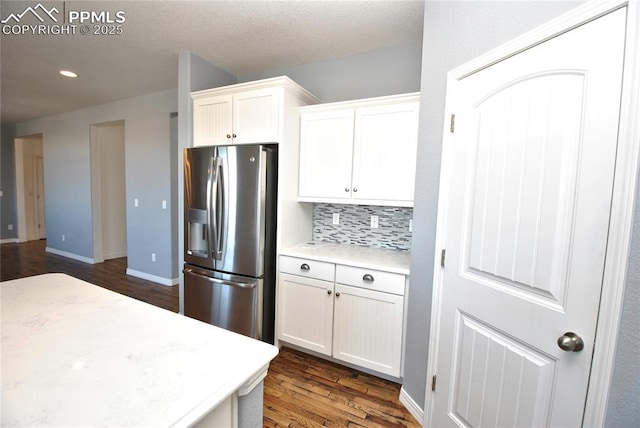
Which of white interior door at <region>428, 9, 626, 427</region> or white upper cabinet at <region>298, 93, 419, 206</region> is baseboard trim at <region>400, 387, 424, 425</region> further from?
white upper cabinet at <region>298, 93, 419, 206</region>

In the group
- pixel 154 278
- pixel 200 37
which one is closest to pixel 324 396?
pixel 200 37

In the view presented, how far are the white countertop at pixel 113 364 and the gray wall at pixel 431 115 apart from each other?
1117 millimetres

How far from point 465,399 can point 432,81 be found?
167 cm

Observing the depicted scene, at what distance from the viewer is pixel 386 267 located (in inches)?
74.2

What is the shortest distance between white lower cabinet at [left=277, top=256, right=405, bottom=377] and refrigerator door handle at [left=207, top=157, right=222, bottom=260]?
0.57 m

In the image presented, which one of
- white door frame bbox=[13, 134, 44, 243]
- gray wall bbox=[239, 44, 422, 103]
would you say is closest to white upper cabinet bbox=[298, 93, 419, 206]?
gray wall bbox=[239, 44, 422, 103]

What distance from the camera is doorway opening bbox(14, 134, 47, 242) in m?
6.15

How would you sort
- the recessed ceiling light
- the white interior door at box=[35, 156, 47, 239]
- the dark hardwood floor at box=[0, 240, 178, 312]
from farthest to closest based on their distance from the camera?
the white interior door at box=[35, 156, 47, 239] < the dark hardwood floor at box=[0, 240, 178, 312] < the recessed ceiling light

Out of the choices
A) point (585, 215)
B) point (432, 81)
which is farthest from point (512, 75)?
point (585, 215)

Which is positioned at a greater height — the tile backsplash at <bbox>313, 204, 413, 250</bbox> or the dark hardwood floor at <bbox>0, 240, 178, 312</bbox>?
the tile backsplash at <bbox>313, 204, 413, 250</bbox>

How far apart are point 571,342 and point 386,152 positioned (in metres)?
1.47

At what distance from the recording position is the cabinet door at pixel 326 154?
7.30ft

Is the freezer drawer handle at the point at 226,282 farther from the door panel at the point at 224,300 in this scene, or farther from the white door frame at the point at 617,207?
the white door frame at the point at 617,207

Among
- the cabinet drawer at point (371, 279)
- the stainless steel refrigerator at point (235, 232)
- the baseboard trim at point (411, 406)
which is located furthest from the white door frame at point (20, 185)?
the baseboard trim at point (411, 406)
